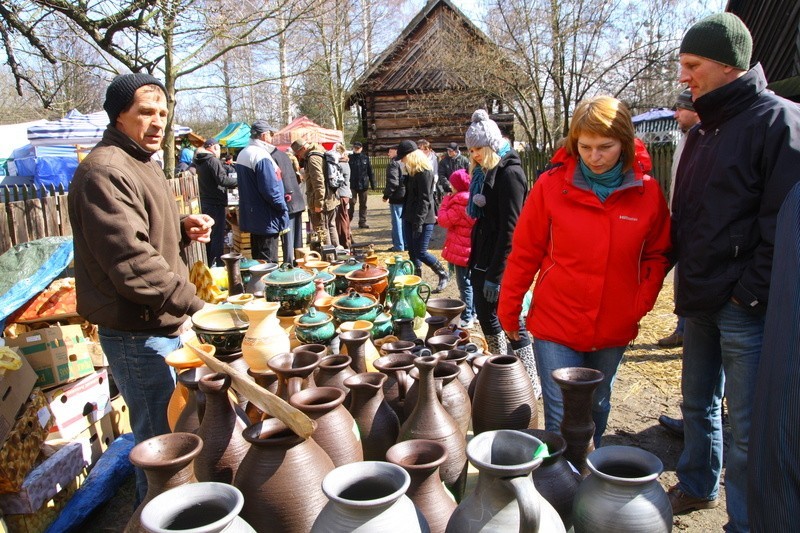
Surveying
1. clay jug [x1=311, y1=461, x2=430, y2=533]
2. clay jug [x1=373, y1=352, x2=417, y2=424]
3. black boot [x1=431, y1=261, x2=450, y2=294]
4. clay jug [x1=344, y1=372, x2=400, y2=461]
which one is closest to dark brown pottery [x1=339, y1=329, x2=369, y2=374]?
clay jug [x1=373, y1=352, x2=417, y2=424]

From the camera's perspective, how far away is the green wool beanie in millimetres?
2215

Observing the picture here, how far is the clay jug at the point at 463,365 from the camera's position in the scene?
2.45 m

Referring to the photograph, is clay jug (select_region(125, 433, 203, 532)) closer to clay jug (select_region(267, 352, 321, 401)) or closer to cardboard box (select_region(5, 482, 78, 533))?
clay jug (select_region(267, 352, 321, 401))

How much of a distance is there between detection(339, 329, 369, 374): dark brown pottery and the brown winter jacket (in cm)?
73

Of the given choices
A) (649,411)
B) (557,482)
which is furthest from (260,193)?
(557,482)

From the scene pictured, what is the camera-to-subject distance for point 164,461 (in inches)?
59.8

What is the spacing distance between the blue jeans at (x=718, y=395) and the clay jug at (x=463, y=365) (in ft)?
3.42

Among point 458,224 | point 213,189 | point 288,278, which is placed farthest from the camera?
point 213,189

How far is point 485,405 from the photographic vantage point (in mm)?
2152

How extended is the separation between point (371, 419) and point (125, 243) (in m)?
1.22

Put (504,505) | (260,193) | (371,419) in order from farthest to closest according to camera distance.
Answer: (260,193) → (371,419) → (504,505)

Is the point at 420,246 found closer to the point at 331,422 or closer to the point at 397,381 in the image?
the point at 397,381

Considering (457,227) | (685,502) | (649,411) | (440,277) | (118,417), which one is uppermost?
(457,227)

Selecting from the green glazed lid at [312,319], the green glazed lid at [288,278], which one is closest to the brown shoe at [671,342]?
the green glazed lid at [288,278]
